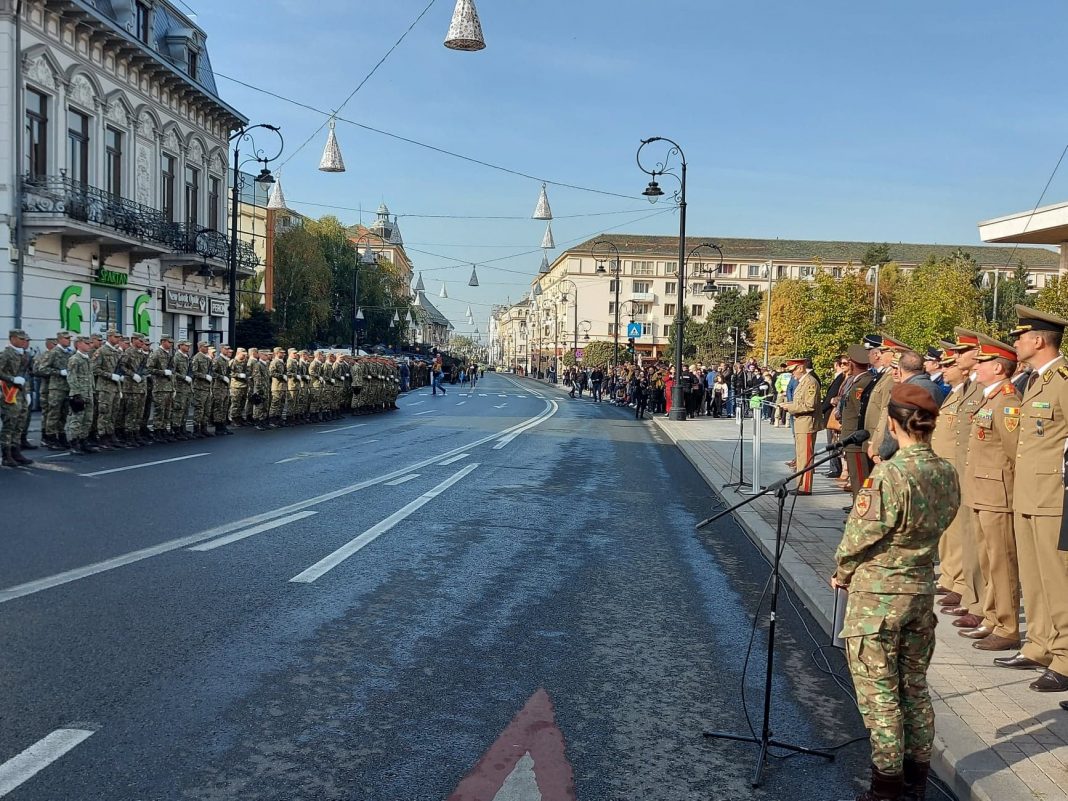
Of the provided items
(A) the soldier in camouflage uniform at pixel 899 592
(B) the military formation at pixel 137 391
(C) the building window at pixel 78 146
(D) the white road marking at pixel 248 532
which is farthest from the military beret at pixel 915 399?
(C) the building window at pixel 78 146

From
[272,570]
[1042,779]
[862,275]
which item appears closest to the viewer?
[1042,779]

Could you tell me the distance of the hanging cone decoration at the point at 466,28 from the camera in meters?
14.0

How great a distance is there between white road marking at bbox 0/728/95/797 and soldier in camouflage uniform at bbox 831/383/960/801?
11.0ft

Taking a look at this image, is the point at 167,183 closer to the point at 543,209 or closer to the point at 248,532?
the point at 543,209

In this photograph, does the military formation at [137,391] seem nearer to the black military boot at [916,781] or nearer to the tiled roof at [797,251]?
the black military boot at [916,781]

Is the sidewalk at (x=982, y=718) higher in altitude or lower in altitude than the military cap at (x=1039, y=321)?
lower

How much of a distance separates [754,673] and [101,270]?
1086 inches

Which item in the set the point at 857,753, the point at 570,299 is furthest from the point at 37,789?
the point at 570,299

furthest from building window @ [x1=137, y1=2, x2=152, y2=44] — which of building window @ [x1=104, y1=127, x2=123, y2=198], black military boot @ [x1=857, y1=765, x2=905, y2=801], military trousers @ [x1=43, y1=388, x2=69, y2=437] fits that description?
black military boot @ [x1=857, y1=765, x2=905, y2=801]

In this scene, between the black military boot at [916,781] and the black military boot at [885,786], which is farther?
the black military boot at [916,781]

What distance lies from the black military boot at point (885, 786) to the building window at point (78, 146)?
1112 inches

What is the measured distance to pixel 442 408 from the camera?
37188 mm

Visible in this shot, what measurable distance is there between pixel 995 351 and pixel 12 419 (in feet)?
43.9

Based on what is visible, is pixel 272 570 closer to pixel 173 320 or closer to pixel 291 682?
pixel 291 682
